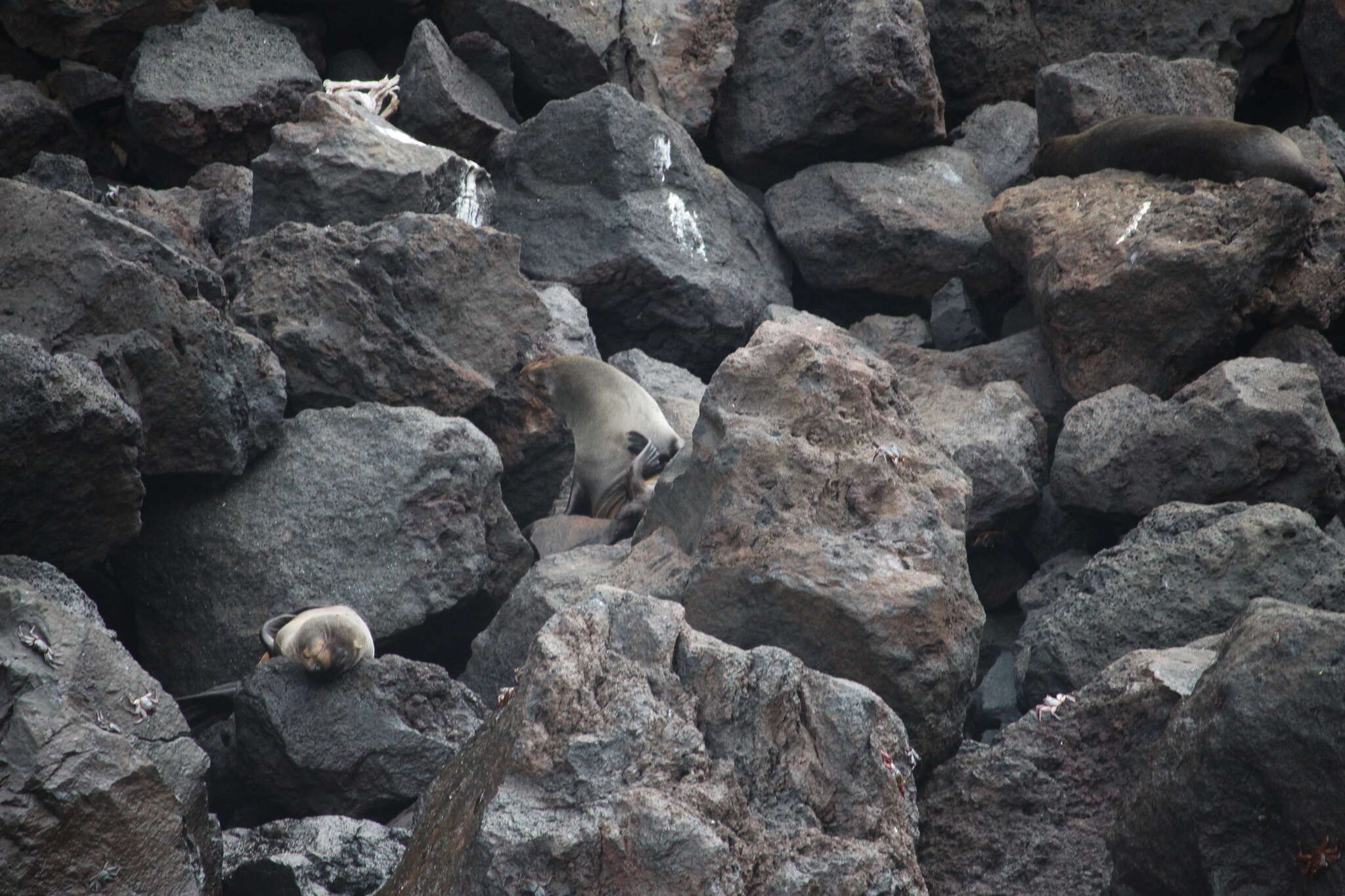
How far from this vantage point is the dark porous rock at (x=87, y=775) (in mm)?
2826

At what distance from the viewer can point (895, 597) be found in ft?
12.5

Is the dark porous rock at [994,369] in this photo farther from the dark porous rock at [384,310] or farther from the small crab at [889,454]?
the small crab at [889,454]

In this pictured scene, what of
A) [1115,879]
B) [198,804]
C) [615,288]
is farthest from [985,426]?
[198,804]

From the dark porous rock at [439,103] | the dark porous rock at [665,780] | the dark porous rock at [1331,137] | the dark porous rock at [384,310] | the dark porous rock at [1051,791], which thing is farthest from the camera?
the dark porous rock at [1331,137]

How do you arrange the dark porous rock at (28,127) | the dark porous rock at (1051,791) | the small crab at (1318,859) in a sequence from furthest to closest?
1. the dark porous rock at (28,127)
2. the dark porous rock at (1051,791)
3. the small crab at (1318,859)

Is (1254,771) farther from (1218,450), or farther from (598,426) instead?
(598,426)

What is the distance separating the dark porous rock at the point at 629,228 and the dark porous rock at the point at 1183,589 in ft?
10.9

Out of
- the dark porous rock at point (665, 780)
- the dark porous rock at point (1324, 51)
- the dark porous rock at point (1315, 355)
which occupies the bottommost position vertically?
the dark porous rock at point (1315, 355)

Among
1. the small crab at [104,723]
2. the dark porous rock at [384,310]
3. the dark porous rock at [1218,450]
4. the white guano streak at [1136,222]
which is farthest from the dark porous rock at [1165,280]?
the small crab at [104,723]

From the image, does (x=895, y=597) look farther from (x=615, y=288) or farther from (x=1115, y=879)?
(x=615, y=288)

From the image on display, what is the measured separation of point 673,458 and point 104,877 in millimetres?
2713

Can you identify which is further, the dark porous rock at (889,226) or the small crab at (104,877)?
the dark porous rock at (889,226)

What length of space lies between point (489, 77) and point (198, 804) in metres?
5.99

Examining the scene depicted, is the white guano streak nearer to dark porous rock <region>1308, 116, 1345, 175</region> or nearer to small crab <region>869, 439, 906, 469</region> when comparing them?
dark porous rock <region>1308, 116, 1345, 175</region>
